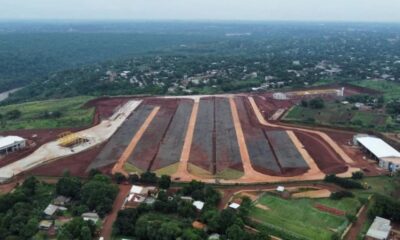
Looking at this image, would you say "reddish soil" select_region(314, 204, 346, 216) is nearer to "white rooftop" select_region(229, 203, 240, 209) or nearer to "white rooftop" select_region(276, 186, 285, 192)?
"white rooftop" select_region(276, 186, 285, 192)

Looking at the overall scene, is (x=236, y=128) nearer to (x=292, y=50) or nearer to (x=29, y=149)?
(x=29, y=149)

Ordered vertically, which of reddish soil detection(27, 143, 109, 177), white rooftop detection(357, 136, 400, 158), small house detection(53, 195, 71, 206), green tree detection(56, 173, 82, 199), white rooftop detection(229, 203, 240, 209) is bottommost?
reddish soil detection(27, 143, 109, 177)

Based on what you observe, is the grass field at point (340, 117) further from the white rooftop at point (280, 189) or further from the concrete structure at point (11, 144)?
the concrete structure at point (11, 144)

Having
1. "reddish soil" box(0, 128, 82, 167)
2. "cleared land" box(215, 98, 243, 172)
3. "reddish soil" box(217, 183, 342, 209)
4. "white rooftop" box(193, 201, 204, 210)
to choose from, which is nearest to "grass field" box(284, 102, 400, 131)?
"cleared land" box(215, 98, 243, 172)

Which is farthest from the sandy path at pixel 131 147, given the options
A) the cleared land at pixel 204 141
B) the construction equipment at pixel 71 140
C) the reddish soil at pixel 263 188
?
the reddish soil at pixel 263 188

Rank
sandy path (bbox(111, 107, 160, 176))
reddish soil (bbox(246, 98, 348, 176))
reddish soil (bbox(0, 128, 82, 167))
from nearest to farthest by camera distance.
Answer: reddish soil (bbox(246, 98, 348, 176))
sandy path (bbox(111, 107, 160, 176))
reddish soil (bbox(0, 128, 82, 167))

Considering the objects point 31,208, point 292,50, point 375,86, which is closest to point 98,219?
point 31,208
